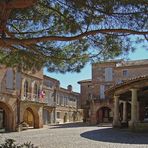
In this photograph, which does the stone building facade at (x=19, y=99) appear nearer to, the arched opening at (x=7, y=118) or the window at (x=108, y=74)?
the arched opening at (x=7, y=118)

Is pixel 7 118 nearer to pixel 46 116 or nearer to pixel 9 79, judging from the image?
pixel 9 79

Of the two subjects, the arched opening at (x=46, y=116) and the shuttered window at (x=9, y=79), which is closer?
the shuttered window at (x=9, y=79)

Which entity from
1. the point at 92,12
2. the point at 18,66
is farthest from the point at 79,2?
the point at 18,66

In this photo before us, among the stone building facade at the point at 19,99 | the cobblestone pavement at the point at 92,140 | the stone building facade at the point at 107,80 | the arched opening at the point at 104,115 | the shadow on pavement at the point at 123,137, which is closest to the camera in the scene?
the cobblestone pavement at the point at 92,140

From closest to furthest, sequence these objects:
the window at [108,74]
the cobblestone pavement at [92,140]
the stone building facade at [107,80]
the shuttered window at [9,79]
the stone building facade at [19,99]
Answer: the cobblestone pavement at [92,140], the stone building facade at [19,99], the shuttered window at [9,79], the stone building facade at [107,80], the window at [108,74]

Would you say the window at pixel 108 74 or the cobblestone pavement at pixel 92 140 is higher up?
the window at pixel 108 74

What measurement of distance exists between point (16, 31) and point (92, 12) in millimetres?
2790

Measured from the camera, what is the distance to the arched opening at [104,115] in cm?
4849

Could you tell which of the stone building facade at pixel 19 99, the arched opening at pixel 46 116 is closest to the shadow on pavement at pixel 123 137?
the stone building facade at pixel 19 99

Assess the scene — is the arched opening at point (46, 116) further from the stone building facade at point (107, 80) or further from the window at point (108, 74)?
the window at point (108, 74)

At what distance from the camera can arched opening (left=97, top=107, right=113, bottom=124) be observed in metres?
48.5

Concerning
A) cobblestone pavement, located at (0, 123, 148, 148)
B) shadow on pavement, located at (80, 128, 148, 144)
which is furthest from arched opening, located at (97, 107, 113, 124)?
shadow on pavement, located at (80, 128, 148, 144)

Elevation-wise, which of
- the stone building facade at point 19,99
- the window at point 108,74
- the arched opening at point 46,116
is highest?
the window at point 108,74

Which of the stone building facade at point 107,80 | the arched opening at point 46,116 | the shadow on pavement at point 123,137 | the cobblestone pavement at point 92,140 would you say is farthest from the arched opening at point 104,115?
the shadow on pavement at point 123,137
